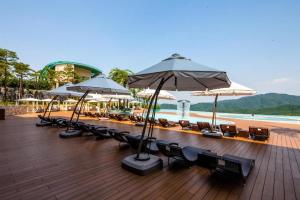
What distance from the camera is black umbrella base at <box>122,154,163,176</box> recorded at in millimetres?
3762

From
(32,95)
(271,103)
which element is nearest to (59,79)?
(32,95)

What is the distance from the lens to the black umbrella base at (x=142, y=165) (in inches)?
148

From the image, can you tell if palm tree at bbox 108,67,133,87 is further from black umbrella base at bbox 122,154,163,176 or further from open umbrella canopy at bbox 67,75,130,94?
black umbrella base at bbox 122,154,163,176

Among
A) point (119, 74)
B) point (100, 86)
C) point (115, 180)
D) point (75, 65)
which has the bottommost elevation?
point (115, 180)

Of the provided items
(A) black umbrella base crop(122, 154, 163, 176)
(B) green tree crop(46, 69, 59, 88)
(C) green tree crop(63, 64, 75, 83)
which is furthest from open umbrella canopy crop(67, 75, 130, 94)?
(B) green tree crop(46, 69, 59, 88)

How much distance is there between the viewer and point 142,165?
12.6ft

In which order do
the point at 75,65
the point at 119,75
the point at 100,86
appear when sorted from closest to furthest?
1. the point at 100,86
2. the point at 119,75
3. the point at 75,65

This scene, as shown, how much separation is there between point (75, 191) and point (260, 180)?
381 centimetres

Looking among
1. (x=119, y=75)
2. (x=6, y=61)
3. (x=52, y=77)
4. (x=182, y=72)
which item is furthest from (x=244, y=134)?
(x=52, y=77)

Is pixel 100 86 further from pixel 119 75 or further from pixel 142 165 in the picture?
pixel 119 75

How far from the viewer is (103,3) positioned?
1041 centimetres

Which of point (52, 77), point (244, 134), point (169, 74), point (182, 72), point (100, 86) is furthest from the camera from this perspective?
point (52, 77)

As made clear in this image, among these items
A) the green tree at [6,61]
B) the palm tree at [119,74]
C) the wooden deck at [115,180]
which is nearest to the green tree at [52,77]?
the green tree at [6,61]

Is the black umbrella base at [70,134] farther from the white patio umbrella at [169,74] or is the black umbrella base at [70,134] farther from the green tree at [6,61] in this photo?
the green tree at [6,61]
